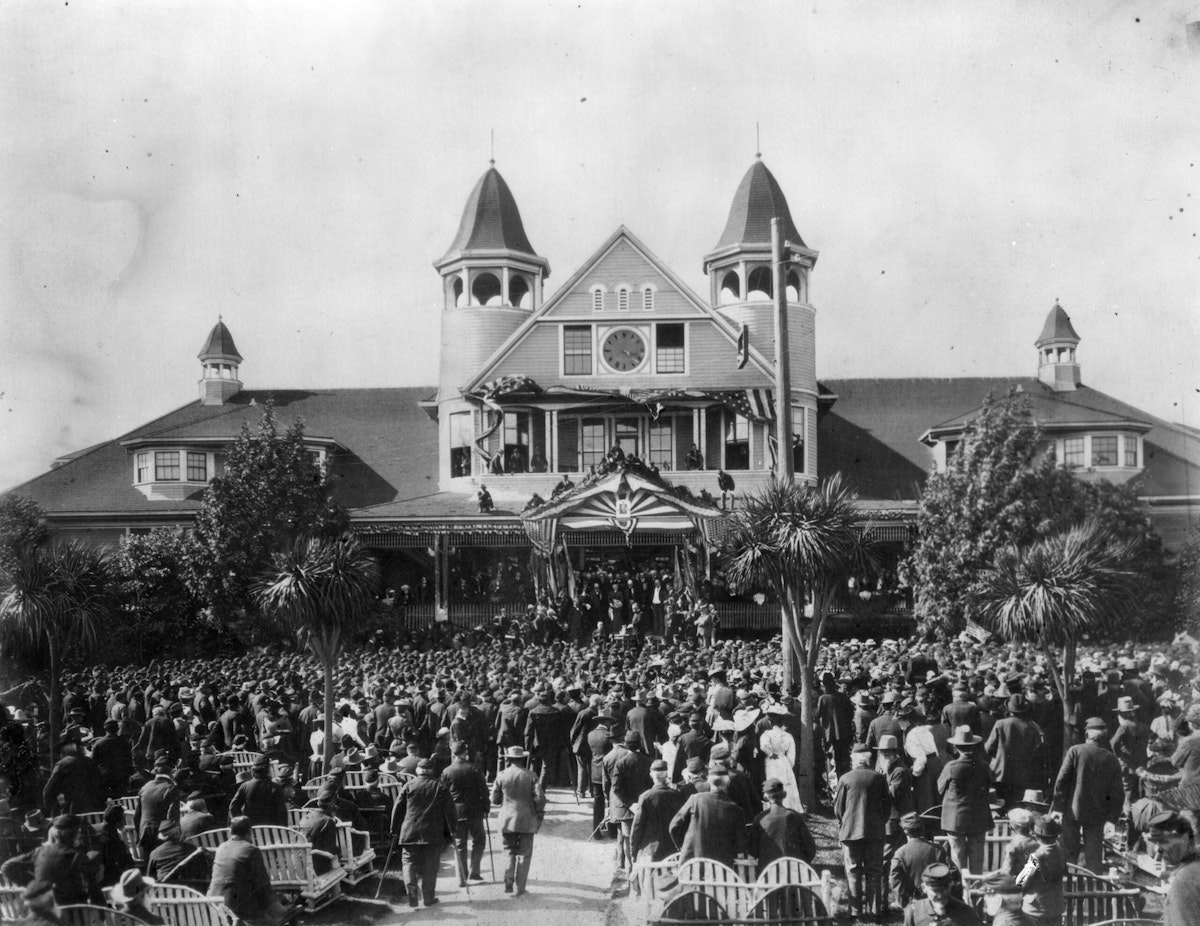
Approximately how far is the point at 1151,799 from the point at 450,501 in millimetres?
27391

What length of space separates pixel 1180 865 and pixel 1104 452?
96.6 feet

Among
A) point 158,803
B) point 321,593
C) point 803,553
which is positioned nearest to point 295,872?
point 158,803

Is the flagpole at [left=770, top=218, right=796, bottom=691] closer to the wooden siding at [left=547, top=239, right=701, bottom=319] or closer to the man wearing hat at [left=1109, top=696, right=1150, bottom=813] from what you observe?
Answer: the man wearing hat at [left=1109, top=696, right=1150, bottom=813]

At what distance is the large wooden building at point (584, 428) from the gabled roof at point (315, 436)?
0.08 meters

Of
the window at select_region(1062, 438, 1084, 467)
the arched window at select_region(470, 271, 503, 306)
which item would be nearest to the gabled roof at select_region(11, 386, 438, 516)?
the arched window at select_region(470, 271, 503, 306)

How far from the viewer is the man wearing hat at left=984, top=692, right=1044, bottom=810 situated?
12.3 meters

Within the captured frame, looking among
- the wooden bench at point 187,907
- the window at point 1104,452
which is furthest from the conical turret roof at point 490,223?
the wooden bench at point 187,907

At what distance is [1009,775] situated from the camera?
12.3 m

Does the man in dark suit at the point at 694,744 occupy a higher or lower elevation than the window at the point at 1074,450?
lower

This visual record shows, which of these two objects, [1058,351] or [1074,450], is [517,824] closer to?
[1074,450]

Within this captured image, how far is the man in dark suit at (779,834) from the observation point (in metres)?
9.40

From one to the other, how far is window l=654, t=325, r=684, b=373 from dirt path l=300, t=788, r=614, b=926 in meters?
23.9

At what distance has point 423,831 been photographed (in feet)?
35.4

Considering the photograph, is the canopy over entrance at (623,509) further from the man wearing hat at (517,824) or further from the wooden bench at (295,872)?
the wooden bench at (295,872)
